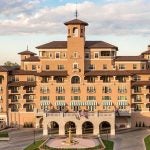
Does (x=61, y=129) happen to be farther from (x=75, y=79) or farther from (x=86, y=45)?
(x=86, y=45)

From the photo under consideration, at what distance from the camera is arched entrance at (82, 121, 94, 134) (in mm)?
107287

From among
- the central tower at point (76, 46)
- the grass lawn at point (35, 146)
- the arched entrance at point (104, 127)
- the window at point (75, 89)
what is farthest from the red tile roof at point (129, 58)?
the grass lawn at point (35, 146)

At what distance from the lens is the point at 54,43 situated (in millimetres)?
120188

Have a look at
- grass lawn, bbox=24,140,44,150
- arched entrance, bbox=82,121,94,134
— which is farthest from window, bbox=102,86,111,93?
grass lawn, bbox=24,140,44,150

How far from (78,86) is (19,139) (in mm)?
24405

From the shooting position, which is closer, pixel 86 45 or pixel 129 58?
pixel 86 45

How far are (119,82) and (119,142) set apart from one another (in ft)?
82.5

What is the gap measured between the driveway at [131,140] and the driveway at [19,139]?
16750 mm

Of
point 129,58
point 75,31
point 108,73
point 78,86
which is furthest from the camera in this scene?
point 129,58

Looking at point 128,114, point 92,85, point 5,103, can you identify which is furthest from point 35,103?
point 128,114

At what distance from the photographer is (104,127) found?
11244 cm

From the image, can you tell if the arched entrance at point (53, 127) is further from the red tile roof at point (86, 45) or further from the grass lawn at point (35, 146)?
the red tile roof at point (86, 45)

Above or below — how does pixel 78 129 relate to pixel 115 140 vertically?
above

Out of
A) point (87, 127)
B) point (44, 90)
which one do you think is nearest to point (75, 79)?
point (44, 90)
